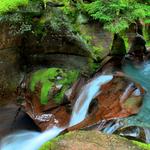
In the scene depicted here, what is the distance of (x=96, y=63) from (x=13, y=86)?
6.67 ft

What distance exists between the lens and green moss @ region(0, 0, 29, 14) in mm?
6882

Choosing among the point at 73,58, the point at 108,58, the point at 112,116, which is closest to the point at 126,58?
the point at 108,58

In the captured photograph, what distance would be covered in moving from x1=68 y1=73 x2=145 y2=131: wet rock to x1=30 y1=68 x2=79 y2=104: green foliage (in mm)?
853

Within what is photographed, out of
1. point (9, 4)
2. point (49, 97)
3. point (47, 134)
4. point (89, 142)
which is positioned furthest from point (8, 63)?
point (89, 142)

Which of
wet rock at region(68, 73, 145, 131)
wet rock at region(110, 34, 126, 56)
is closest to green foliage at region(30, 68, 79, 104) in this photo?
wet rock at region(68, 73, 145, 131)

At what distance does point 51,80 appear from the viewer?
7.63 meters

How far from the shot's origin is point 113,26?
22.5 feet

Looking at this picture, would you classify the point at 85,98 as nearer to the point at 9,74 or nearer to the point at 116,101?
the point at 116,101

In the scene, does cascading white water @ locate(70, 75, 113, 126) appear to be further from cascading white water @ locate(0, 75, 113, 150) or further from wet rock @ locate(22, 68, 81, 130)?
wet rock @ locate(22, 68, 81, 130)

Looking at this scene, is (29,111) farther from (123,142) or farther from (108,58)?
(123,142)

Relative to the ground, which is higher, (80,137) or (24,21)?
(24,21)

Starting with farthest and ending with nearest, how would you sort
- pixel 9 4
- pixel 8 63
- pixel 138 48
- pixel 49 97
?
pixel 138 48
pixel 8 63
pixel 49 97
pixel 9 4

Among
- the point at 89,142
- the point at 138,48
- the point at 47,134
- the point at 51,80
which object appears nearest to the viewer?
the point at 89,142

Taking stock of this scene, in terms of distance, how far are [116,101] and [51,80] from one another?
1759 millimetres
